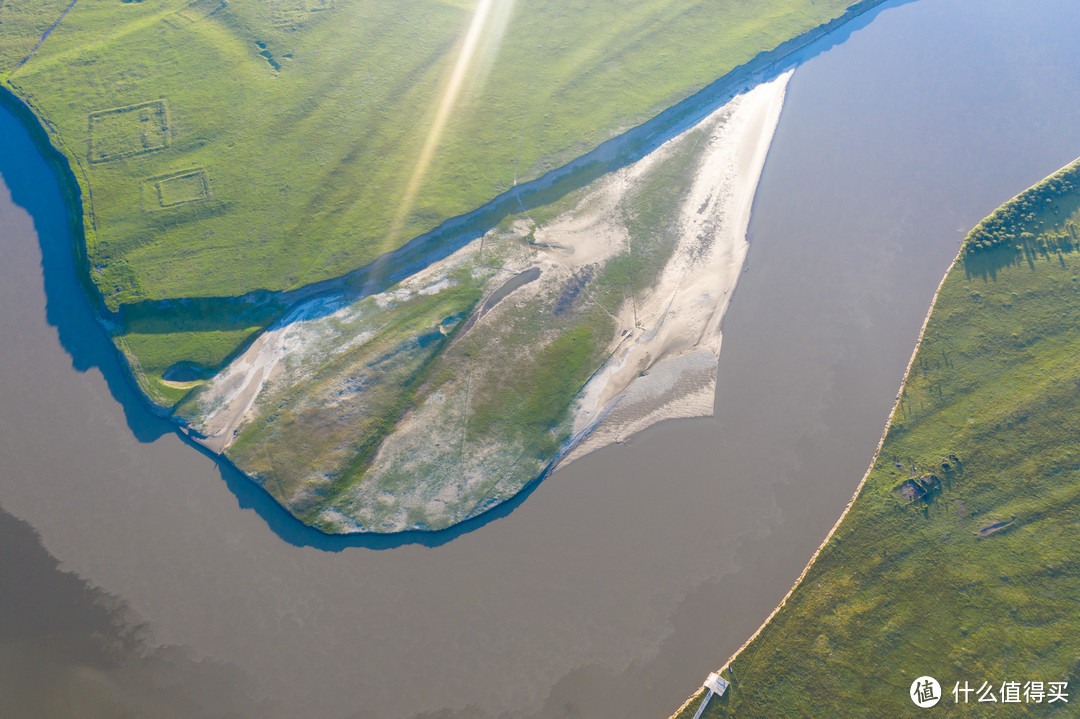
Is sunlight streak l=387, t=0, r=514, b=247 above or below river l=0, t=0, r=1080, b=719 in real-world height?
above

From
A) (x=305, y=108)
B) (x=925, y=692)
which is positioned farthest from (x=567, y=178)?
(x=925, y=692)

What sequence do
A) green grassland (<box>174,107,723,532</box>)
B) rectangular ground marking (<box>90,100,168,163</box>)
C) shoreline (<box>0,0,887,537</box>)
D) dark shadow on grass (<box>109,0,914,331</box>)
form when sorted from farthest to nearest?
rectangular ground marking (<box>90,100,168,163</box>)
dark shadow on grass (<box>109,0,914,331</box>)
shoreline (<box>0,0,887,537</box>)
green grassland (<box>174,107,723,532</box>)

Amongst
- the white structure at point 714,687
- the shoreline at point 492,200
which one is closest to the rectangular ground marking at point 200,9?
the shoreline at point 492,200

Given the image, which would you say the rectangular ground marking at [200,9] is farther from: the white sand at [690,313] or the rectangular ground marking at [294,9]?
the white sand at [690,313]

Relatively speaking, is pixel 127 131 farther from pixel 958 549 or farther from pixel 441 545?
pixel 958 549

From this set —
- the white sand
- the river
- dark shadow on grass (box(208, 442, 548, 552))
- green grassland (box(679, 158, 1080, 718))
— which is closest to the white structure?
green grassland (box(679, 158, 1080, 718))

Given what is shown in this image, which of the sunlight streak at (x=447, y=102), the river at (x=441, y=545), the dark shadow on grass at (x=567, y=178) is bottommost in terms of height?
the river at (x=441, y=545)

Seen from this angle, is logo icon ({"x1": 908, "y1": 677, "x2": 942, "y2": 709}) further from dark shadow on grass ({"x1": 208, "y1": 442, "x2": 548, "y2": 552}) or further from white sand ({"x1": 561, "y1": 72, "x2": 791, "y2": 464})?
dark shadow on grass ({"x1": 208, "y1": 442, "x2": 548, "y2": 552})
